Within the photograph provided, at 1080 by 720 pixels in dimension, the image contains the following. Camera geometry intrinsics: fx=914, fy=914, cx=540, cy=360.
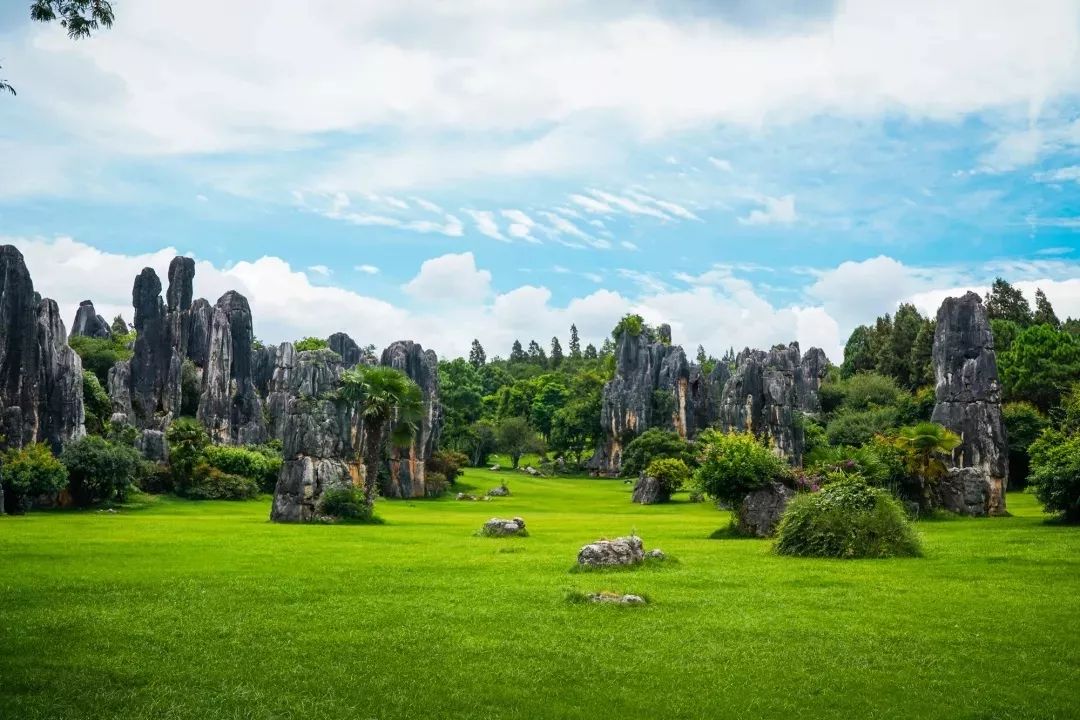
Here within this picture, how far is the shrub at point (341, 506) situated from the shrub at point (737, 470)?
54.6ft

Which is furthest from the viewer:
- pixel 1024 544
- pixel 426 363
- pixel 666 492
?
pixel 426 363

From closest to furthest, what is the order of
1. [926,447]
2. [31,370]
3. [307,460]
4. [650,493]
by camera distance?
[926,447] < [307,460] < [31,370] < [650,493]

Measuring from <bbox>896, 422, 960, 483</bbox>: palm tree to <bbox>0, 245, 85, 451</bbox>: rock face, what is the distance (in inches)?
1788

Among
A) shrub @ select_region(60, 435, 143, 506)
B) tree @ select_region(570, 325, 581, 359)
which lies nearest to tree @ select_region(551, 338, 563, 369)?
tree @ select_region(570, 325, 581, 359)

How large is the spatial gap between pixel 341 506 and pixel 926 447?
82.6ft

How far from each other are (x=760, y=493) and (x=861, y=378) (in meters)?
74.6

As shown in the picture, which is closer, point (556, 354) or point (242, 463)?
point (242, 463)

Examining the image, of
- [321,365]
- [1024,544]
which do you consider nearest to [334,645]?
[1024,544]

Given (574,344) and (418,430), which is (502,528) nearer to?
(418,430)

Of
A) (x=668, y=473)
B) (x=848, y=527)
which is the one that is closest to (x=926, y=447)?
(x=848, y=527)

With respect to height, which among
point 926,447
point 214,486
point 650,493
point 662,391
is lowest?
point 650,493

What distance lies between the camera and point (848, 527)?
23.4m

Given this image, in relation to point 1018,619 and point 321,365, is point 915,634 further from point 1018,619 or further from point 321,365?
point 321,365

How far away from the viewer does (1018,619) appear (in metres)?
14.4
